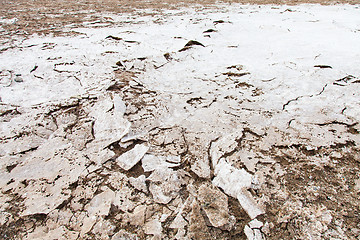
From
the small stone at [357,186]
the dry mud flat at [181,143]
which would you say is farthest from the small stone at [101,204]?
the small stone at [357,186]

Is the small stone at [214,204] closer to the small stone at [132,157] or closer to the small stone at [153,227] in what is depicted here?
the small stone at [153,227]

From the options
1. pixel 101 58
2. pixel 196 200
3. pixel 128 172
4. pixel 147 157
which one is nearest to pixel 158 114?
pixel 147 157

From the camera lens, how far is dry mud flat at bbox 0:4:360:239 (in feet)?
3.20

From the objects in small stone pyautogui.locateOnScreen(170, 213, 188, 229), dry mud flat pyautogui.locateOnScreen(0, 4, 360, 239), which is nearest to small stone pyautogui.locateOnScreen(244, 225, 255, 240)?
dry mud flat pyautogui.locateOnScreen(0, 4, 360, 239)

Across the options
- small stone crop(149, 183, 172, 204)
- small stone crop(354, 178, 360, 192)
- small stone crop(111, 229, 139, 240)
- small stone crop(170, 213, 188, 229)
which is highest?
small stone crop(354, 178, 360, 192)

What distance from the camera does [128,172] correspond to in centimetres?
124

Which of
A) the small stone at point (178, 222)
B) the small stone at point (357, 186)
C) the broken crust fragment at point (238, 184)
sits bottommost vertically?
the small stone at point (178, 222)

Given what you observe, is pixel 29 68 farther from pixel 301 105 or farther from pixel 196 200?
pixel 301 105

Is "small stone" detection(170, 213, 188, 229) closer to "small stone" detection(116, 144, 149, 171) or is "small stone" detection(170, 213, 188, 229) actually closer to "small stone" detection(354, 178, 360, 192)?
"small stone" detection(116, 144, 149, 171)

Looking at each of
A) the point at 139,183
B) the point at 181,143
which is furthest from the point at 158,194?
the point at 181,143

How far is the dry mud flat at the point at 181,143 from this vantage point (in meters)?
0.98

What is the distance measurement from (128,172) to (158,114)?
628 mm

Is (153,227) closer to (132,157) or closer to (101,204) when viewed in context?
(101,204)

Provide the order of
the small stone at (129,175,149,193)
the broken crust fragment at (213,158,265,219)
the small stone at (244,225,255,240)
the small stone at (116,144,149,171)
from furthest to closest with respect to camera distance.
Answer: the small stone at (116,144,149,171) → the small stone at (129,175,149,193) → the broken crust fragment at (213,158,265,219) → the small stone at (244,225,255,240)
